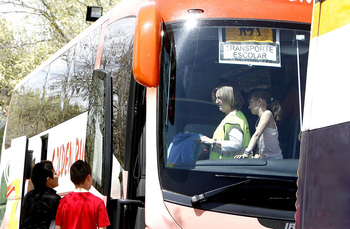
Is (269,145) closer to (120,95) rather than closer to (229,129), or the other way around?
(229,129)

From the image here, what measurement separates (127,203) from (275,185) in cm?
132

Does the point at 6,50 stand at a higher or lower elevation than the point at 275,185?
higher

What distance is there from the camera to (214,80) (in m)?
4.84

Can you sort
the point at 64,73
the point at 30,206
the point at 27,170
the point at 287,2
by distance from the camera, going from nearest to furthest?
the point at 287,2 → the point at 30,206 → the point at 27,170 → the point at 64,73

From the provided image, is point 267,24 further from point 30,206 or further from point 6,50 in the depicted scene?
point 6,50

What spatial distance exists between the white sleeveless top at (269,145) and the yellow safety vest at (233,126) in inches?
4.7

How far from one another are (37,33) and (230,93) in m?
15.4

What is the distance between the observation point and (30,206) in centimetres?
564

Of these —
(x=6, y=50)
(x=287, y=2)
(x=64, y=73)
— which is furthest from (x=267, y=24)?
(x=6, y=50)

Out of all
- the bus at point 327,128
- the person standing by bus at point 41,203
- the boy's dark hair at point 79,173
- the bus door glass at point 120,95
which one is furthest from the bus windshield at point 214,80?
the bus at point 327,128

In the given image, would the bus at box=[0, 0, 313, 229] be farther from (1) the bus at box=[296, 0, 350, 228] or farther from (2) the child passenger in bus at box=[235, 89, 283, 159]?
(1) the bus at box=[296, 0, 350, 228]

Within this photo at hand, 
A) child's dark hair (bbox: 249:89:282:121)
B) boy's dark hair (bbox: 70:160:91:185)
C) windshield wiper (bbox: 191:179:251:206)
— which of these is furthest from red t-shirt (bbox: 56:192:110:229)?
child's dark hair (bbox: 249:89:282:121)

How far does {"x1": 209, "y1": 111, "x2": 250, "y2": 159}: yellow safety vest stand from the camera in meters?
4.73

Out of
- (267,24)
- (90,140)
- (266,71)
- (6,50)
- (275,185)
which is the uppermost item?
(6,50)
